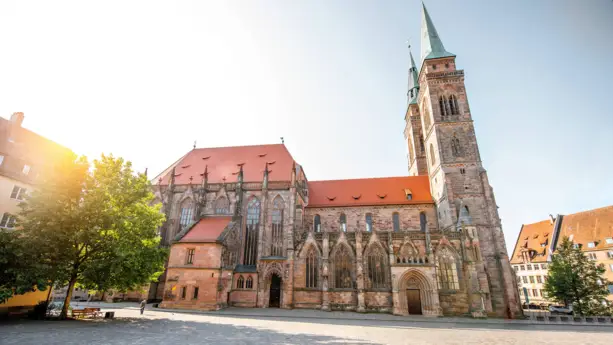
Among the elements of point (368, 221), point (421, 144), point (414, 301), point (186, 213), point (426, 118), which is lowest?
point (414, 301)

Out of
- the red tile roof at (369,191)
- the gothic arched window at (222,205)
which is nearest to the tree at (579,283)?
the red tile roof at (369,191)

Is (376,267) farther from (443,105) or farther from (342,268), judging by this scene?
(443,105)

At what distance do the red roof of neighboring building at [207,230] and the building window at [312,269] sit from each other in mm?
8248

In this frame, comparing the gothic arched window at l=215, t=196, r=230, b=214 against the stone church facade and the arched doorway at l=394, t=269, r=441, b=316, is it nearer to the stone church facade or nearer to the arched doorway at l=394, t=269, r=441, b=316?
the stone church facade

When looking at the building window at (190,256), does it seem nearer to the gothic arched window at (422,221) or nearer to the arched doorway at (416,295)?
the arched doorway at (416,295)

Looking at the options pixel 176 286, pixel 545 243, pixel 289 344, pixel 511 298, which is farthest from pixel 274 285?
pixel 545 243

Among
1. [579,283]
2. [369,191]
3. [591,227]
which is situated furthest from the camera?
[591,227]

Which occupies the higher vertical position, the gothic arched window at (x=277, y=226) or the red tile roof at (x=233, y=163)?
the red tile roof at (x=233, y=163)

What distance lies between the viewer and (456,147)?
29484mm

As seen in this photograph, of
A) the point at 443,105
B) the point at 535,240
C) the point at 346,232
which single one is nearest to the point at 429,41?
the point at 443,105

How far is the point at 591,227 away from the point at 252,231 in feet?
146

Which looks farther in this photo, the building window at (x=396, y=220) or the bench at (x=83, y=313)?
the building window at (x=396, y=220)

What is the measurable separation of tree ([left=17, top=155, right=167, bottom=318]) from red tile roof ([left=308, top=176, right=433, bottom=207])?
60.8ft

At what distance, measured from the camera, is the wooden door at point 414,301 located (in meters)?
22.9
